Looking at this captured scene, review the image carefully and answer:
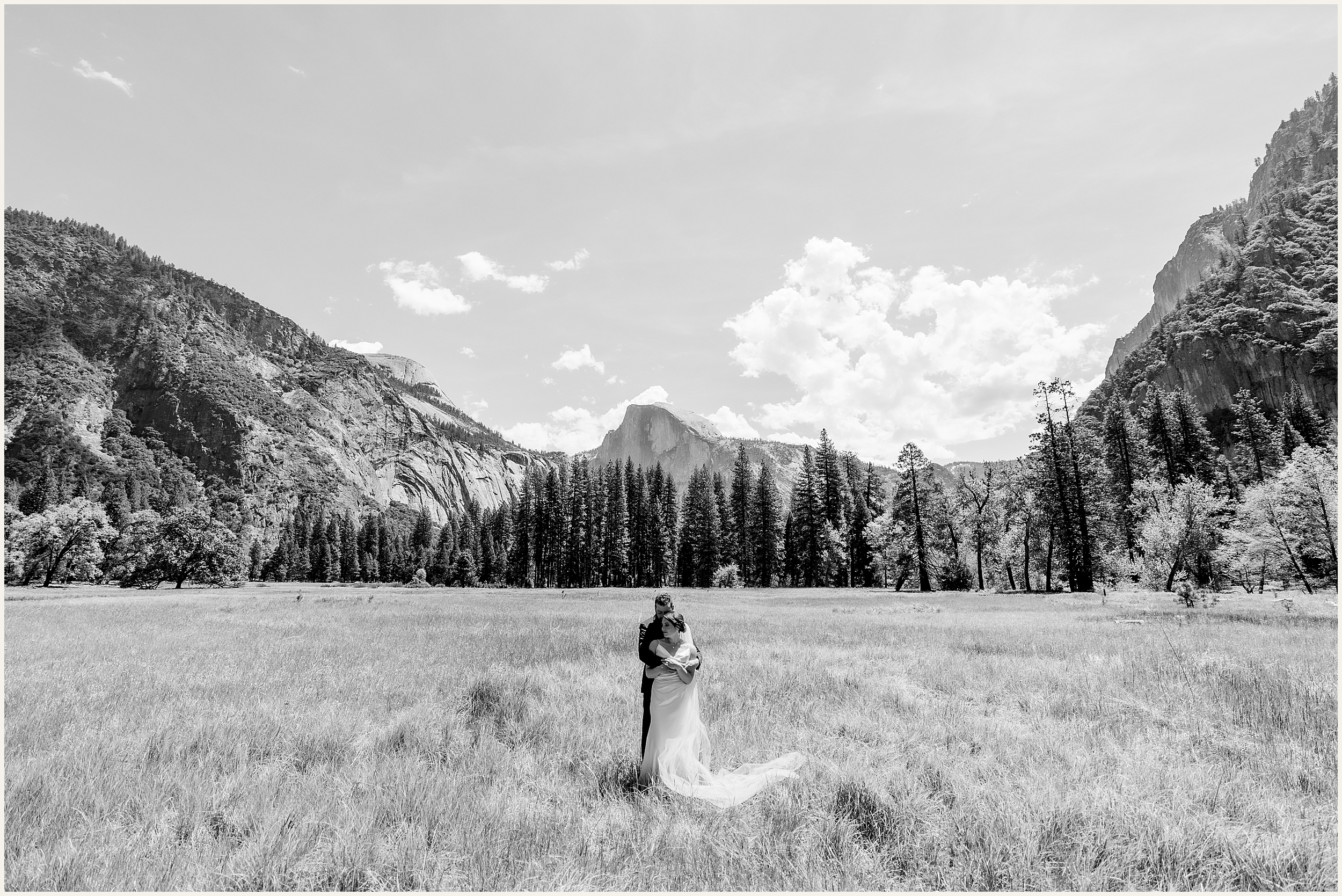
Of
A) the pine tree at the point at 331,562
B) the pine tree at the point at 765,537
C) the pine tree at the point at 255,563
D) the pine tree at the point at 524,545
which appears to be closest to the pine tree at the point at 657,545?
the pine tree at the point at 765,537

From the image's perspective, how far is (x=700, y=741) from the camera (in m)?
7.79

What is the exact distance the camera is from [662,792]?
7.14m

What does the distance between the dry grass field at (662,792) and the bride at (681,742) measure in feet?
1.07

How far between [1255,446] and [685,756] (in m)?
109

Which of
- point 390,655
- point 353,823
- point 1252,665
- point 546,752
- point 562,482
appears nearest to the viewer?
point 353,823

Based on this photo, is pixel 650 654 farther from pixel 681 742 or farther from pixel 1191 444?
pixel 1191 444

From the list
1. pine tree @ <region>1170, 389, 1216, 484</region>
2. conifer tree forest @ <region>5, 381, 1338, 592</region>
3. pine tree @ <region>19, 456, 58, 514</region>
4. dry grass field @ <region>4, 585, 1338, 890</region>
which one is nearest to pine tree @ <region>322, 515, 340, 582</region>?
conifer tree forest @ <region>5, 381, 1338, 592</region>

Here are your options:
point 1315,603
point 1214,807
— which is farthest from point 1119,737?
point 1315,603

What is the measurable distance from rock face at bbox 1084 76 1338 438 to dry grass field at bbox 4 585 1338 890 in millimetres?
131768

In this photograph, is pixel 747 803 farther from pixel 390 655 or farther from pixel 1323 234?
pixel 1323 234

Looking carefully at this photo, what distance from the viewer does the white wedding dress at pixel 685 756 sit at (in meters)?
7.20

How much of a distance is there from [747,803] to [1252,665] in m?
12.8

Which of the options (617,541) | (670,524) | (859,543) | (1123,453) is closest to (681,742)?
(859,543)

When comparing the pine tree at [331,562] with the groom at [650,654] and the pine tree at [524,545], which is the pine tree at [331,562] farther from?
the groom at [650,654]
